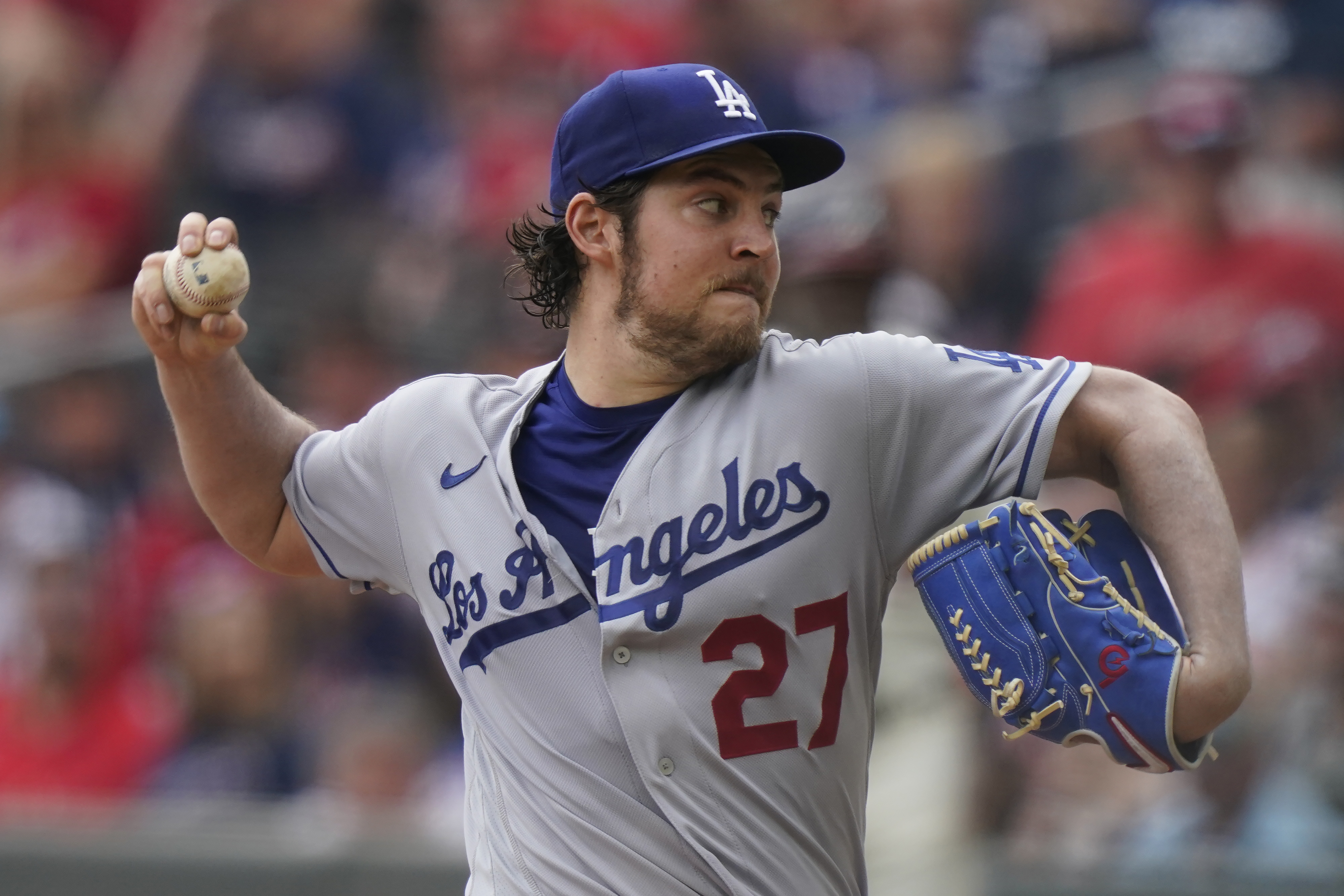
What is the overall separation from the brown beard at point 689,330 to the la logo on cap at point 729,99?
231mm

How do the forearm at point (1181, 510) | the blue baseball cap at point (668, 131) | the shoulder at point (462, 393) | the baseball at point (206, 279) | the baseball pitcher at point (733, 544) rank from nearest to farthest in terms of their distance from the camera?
1. the forearm at point (1181, 510)
2. the baseball pitcher at point (733, 544)
3. the blue baseball cap at point (668, 131)
4. the baseball at point (206, 279)
5. the shoulder at point (462, 393)

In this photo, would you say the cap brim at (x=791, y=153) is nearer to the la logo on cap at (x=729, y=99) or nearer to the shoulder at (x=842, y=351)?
the la logo on cap at (x=729, y=99)

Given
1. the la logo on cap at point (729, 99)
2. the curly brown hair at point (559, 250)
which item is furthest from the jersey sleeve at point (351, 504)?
the la logo on cap at point (729, 99)

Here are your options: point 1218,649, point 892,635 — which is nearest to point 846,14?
point 892,635

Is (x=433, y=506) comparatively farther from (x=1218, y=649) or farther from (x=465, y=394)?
(x=1218, y=649)

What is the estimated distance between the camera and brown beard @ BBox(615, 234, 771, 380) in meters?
2.41

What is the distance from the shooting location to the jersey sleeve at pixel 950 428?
2.32 meters

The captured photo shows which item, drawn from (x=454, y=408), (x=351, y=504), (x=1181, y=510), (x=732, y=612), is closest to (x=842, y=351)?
(x=732, y=612)

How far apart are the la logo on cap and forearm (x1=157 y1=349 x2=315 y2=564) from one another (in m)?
0.89

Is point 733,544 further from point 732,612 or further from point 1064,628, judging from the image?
point 1064,628

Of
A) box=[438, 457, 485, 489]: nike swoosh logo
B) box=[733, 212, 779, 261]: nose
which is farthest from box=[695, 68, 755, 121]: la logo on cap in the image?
box=[438, 457, 485, 489]: nike swoosh logo

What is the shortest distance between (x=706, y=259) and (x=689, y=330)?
4.3 inches

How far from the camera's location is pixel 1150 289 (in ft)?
18.9

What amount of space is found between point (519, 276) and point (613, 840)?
13.9 feet
